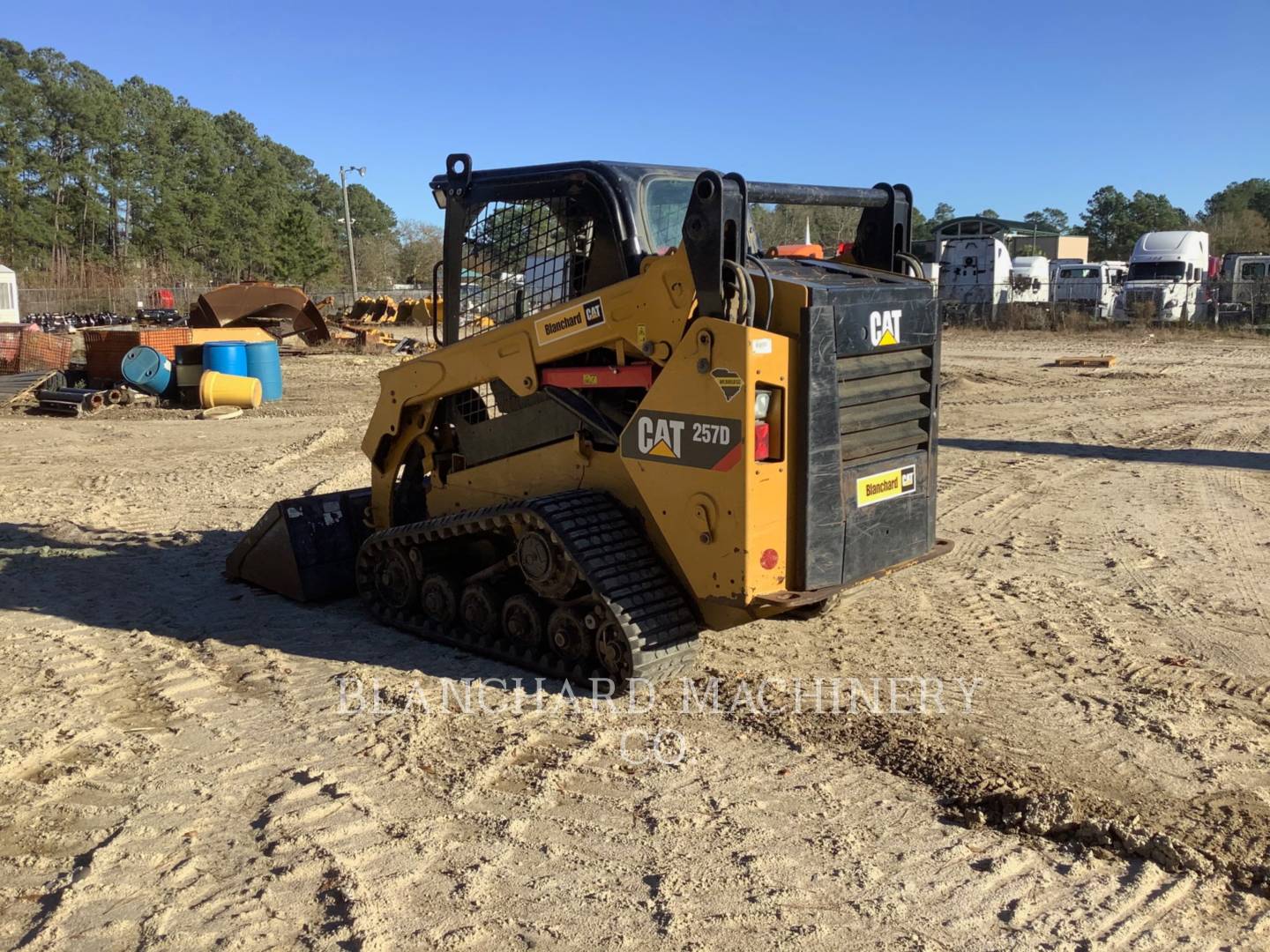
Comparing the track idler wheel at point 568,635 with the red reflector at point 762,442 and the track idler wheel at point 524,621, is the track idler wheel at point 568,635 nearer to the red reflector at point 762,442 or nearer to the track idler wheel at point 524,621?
the track idler wheel at point 524,621

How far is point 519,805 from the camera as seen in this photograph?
12.4 ft

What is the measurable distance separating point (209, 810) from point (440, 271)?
3.20 m

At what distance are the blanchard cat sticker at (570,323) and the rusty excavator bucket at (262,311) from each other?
66.6ft

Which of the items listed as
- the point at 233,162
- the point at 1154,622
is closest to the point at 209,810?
the point at 1154,622

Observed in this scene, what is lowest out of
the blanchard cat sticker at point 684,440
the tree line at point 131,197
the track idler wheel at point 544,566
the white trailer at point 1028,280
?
the track idler wheel at point 544,566

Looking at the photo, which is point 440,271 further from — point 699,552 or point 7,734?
point 7,734

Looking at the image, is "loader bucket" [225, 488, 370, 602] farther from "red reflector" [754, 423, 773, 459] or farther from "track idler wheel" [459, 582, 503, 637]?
"red reflector" [754, 423, 773, 459]

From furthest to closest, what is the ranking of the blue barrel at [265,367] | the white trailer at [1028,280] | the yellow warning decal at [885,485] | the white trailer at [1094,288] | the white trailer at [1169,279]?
the white trailer at [1028,280] → the white trailer at [1094,288] → the white trailer at [1169,279] → the blue barrel at [265,367] → the yellow warning decal at [885,485]

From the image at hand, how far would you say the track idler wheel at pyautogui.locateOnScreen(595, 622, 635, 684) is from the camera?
4590mm

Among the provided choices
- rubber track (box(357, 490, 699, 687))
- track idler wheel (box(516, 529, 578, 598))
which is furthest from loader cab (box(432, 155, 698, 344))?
track idler wheel (box(516, 529, 578, 598))

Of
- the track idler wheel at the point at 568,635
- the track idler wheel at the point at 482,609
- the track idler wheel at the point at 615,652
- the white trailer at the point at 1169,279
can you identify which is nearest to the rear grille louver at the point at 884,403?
the track idler wheel at the point at 615,652

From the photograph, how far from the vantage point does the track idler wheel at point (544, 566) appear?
478cm

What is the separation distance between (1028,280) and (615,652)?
106ft

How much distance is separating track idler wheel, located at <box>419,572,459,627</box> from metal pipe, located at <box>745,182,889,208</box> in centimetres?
247
